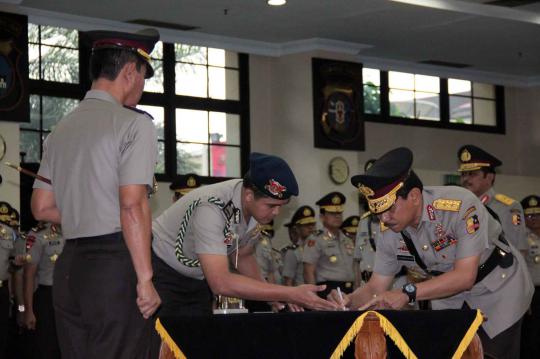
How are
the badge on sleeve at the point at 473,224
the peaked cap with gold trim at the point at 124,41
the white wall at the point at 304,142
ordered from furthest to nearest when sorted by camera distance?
the white wall at the point at 304,142 → the badge on sleeve at the point at 473,224 → the peaked cap with gold trim at the point at 124,41

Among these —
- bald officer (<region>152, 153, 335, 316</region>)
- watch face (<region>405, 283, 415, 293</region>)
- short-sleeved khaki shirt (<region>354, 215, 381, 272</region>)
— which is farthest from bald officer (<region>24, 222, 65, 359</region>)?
watch face (<region>405, 283, 415, 293</region>)

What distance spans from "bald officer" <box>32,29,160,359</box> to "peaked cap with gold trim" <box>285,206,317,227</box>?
8.36m

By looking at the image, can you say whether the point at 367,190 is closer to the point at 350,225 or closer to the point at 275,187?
the point at 275,187

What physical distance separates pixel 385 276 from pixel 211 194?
86cm

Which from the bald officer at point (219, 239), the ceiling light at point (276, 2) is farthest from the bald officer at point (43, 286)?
the bald officer at point (219, 239)

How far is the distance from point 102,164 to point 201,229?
853 millimetres

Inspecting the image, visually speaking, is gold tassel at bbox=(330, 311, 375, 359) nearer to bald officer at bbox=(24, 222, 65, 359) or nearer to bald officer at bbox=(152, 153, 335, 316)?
bald officer at bbox=(152, 153, 335, 316)

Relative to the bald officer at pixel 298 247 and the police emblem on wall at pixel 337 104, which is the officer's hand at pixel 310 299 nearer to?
the bald officer at pixel 298 247

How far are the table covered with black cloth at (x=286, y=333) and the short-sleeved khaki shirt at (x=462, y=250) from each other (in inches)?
28.5

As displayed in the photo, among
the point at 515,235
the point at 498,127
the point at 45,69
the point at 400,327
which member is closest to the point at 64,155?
the point at 400,327

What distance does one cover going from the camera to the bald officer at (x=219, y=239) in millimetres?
4027

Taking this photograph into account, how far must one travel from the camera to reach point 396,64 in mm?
14039

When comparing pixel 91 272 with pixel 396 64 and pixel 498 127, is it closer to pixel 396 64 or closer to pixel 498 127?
pixel 396 64

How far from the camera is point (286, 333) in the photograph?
358cm
